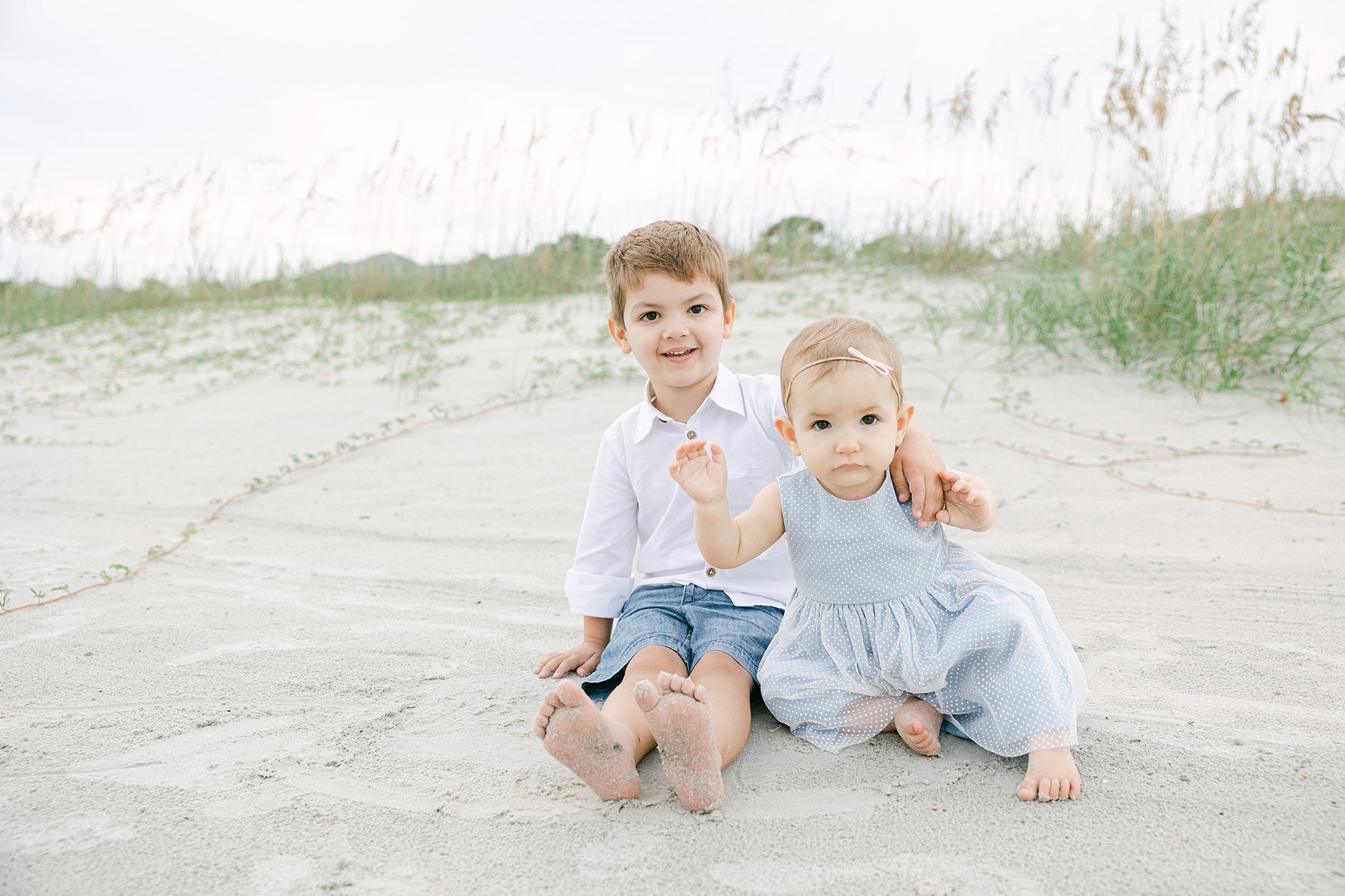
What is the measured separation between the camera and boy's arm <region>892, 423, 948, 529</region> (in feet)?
6.15

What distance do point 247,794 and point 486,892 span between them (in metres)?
0.59

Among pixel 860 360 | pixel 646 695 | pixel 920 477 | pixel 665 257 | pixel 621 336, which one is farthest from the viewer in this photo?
pixel 621 336

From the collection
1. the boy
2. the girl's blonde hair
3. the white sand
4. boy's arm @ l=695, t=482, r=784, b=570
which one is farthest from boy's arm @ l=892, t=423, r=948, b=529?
the white sand

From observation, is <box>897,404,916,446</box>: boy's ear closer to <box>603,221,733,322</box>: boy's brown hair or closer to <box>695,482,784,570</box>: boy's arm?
<box>695,482,784,570</box>: boy's arm

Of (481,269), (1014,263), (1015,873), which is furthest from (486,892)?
(481,269)

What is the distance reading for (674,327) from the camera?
223 cm

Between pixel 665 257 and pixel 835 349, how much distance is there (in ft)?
1.98

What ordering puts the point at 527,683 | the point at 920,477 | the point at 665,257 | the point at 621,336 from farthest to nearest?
the point at 621,336 → the point at 527,683 → the point at 665,257 → the point at 920,477

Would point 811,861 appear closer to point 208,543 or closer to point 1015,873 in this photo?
point 1015,873

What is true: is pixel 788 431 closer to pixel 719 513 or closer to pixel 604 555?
pixel 719 513

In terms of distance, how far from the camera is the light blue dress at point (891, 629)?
1790mm

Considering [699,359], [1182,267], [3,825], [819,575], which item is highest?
[1182,267]

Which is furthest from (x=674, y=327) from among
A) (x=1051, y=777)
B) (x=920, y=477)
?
(x=1051, y=777)

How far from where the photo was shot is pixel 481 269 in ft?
29.9
